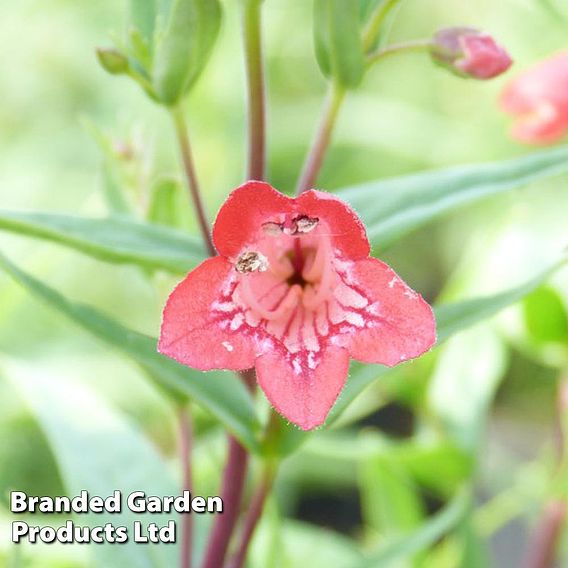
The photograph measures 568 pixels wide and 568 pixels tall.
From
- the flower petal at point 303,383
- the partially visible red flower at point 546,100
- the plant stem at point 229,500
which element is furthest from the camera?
the partially visible red flower at point 546,100

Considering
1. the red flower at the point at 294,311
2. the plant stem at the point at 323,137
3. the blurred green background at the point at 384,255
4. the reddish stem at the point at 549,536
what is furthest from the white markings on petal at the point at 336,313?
the reddish stem at the point at 549,536

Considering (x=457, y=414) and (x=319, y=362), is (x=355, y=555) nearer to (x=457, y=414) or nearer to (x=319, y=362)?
(x=457, y=414)

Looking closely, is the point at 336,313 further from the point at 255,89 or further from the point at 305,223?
the point at 255,89

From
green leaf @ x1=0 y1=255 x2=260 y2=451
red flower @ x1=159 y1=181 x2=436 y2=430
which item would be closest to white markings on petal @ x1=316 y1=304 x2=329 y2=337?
red flower @ x1=159 y1=181 x2=436 y2=430

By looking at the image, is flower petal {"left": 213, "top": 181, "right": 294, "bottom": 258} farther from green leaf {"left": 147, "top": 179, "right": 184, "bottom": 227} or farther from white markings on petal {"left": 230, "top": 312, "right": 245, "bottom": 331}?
green leaf {"left": 147, "top": 179, "right": 184, "bottom": 227}

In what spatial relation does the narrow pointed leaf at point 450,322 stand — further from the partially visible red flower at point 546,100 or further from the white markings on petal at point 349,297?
the partially visible red flower at point 546,100

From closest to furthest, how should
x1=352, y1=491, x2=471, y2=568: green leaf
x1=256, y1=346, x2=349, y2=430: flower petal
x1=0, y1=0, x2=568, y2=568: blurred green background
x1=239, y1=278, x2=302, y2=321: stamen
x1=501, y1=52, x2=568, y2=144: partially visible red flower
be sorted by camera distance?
x1=256, y1=346, x2=349, y2=430: flower petal, x1=239, y1=278, x2=302, y2=321: stamen, x1=352, y1=491, x2=471, y2=568: green leaf, x1=501, y1=52, x2=568, y2=144: partially visible red flower, x1=0, y1=0, x2=568, y2=568: blurred green background
